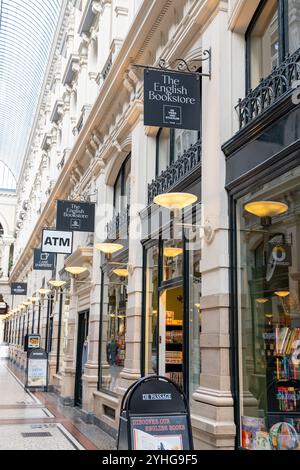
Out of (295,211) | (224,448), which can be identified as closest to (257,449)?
(224,448)

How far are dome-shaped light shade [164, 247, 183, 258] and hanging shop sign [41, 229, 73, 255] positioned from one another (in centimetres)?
606

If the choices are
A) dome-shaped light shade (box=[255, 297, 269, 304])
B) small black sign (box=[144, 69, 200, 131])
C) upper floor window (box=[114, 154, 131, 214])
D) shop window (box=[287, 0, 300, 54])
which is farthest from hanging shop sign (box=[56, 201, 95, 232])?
shop window (box=[287, 0, 300, 54])

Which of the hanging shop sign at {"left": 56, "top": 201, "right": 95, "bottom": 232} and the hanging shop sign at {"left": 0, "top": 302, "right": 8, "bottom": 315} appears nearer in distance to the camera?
the hanging shop sign at {"left": 56, "top": 201, "right": 95, "bottom": 232}

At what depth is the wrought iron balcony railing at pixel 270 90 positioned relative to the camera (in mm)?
5246

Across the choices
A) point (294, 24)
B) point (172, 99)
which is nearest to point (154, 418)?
point (172, 99)

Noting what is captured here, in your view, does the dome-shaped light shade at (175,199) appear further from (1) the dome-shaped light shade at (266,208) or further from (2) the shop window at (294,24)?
(2) the shop window at (294,24)

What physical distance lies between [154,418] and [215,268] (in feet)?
6.46

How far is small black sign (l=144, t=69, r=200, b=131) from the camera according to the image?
674cm

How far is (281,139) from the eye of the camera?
5312 millimetres

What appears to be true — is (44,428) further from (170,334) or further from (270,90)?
(270,90)

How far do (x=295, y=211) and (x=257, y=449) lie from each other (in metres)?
2.39

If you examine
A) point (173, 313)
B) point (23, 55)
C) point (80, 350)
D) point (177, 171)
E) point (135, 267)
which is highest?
point (23, 55)

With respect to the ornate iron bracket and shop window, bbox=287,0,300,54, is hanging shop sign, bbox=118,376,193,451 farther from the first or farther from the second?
the ornate iron bracket

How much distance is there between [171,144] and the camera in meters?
9.09
